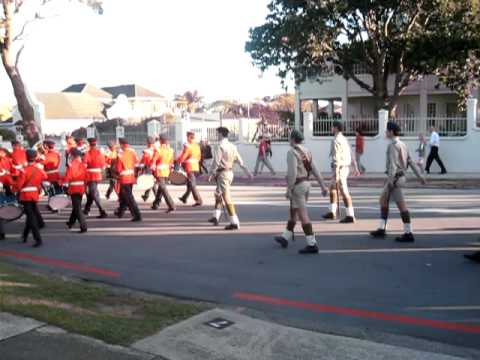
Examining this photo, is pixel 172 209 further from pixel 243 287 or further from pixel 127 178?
pixel 243 287

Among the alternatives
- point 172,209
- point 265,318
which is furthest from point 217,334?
point 172,209

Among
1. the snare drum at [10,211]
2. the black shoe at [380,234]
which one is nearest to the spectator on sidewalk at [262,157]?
the snare drum at [10,211]

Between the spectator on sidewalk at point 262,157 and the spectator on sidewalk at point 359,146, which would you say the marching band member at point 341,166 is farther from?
the spectator on sidewalk at point 262,157

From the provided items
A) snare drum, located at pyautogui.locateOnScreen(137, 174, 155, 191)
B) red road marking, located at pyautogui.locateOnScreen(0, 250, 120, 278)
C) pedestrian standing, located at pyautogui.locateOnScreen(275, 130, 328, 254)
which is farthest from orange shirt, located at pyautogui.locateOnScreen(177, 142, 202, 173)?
pedestrian standing, located at pyautogui.locateOnScreen(275, 130, 328, 254)

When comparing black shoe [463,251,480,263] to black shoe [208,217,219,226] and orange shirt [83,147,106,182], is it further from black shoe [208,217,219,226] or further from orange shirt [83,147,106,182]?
orange shirt [83,147,106,182]

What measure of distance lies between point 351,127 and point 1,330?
64.3 feet

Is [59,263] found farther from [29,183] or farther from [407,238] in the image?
[407,238]

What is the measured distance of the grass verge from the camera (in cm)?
555

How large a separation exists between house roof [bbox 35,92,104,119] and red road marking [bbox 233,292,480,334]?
5894 cm

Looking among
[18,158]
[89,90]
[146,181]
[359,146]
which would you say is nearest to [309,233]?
[146,181]

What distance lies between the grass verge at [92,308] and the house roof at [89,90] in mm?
69116

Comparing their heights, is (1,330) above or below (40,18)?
below

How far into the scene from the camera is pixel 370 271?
25.5 feet

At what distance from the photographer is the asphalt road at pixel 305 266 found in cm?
Result: 614
